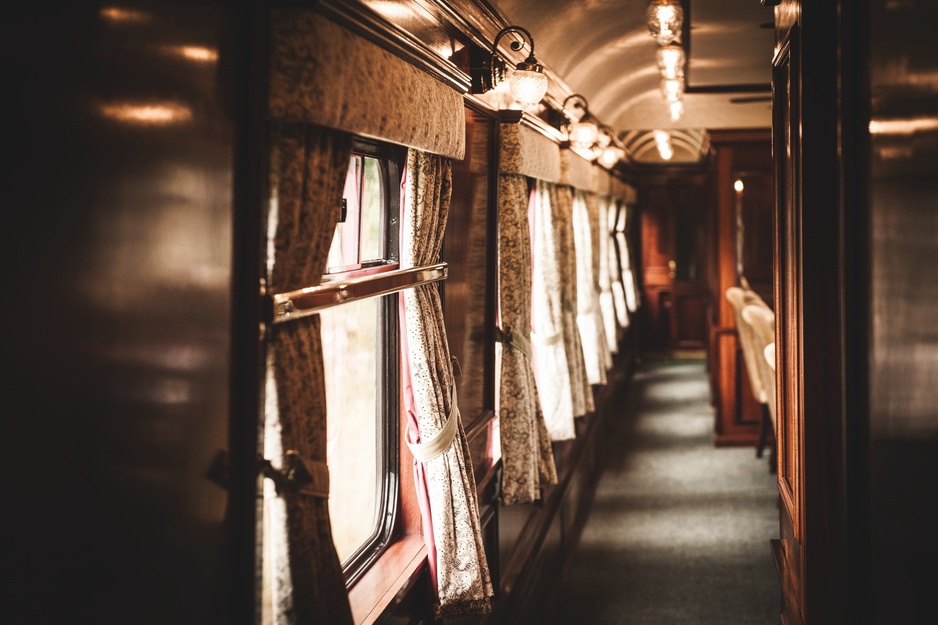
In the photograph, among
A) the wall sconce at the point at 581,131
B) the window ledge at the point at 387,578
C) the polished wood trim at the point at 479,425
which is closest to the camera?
the window ledge at the point at 387,578

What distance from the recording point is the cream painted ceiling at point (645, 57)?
17.6 feet

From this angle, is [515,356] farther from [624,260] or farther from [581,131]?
[624,260]

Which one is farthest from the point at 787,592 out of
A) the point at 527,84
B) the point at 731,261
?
the point at 731,261

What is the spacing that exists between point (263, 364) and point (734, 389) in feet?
26.2

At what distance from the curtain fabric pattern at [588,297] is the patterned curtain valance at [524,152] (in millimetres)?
2576

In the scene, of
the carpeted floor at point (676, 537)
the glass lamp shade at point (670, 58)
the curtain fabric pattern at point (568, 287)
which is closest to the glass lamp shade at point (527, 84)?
the curtain fabric pattern at point (568, 287)

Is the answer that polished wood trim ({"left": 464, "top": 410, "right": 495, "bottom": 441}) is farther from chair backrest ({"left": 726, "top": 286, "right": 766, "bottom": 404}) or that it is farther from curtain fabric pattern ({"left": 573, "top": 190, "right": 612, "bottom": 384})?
chair backrest ({"left": 726, "top": 286, "right": 766, "bottom": 404})

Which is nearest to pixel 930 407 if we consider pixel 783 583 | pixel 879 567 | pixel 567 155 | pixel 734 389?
pixel 879 567

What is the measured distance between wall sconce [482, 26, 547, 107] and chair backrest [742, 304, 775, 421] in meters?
4.31

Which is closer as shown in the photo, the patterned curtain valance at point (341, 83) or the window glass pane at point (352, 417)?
the patterned curtain valance at point (341, 83)

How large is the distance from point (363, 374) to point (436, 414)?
1.06ft

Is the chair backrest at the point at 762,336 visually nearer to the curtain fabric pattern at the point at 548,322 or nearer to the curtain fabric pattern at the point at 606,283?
the curtain fabric pattern at the point at 606,283

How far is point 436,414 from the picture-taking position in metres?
3.11

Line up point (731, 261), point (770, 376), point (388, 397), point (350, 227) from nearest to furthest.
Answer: point (350, 227) → point (388, 397) → point (770, 376) → point (731, 261)
